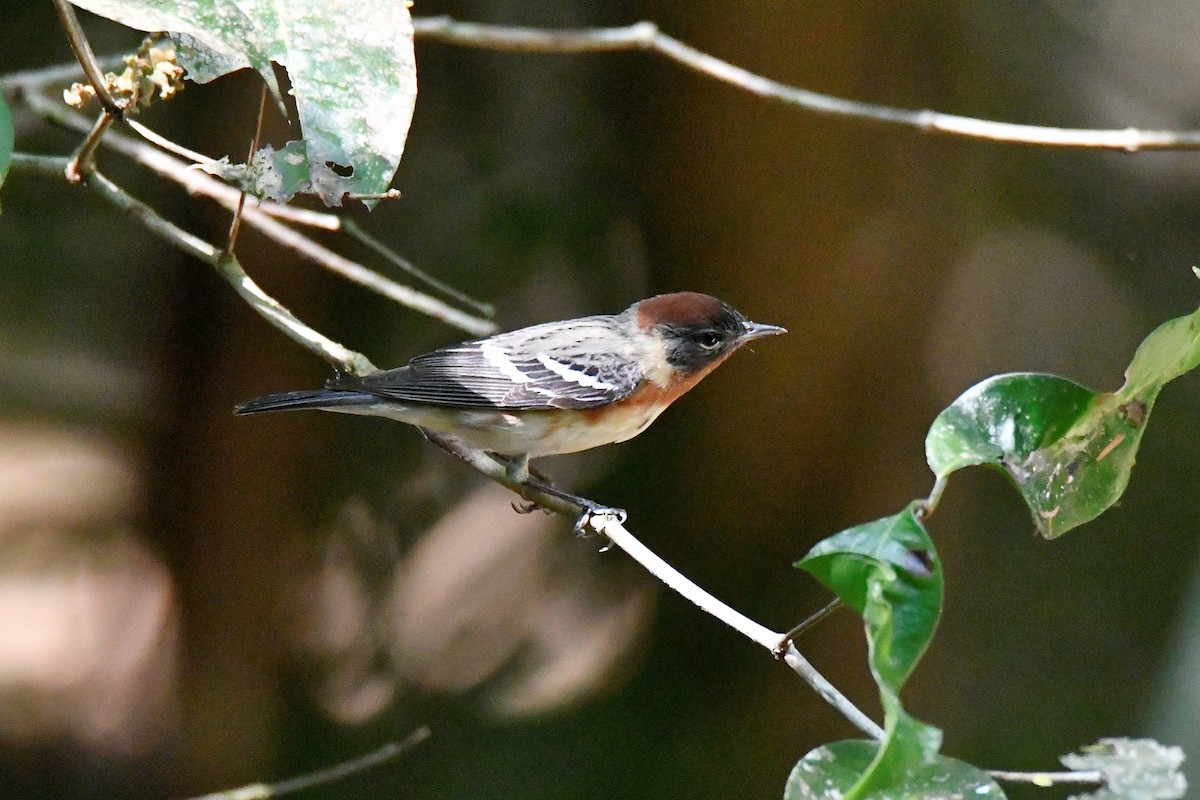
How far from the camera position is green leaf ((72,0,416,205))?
169 centimetres

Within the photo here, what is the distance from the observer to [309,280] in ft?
15.6

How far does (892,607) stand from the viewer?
1447 mm

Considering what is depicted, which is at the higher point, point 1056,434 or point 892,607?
point 1056,434

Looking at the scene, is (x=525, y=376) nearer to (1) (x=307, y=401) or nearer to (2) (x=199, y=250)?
(1) (x=307, y=401)

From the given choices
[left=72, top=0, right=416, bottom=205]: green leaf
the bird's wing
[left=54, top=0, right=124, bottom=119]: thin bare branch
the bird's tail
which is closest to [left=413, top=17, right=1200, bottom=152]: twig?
the bird's wing

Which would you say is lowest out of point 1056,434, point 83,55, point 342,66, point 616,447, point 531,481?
point 616,447

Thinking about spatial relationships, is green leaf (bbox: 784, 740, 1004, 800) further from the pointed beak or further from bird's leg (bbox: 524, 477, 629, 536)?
the pointed beak

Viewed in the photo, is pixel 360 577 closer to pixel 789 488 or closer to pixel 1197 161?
pixel 789 488

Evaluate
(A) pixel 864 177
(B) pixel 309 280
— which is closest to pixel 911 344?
(A) pixel 864 177

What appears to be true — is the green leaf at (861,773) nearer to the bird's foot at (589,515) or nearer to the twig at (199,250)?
the bird's foot at (589,515)

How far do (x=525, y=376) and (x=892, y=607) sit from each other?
240 centimetres

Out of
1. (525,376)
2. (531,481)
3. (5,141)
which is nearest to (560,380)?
(525,376)

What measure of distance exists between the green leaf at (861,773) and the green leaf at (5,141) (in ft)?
4.24

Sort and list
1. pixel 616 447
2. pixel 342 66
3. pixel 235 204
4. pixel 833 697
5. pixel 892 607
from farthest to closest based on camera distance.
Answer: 1. pixel 616 447
2. pixel 235 204
3. pixel 833 697
4. pixel 342 66
5. pixel 892 607
